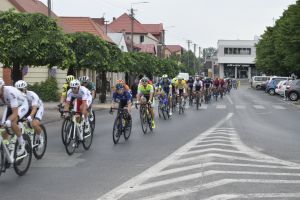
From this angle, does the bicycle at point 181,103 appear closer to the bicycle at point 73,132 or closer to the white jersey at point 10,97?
the bicycle at point 73,132

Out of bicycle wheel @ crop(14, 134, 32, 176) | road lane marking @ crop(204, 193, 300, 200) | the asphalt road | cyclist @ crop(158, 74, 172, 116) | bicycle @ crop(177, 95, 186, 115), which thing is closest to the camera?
road lane marking @ crop(204, 193, 300, 200)

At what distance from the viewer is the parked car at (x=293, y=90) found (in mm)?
43750

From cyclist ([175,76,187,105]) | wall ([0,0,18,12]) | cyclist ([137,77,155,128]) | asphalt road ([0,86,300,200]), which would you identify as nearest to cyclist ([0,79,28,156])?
asphalt road ([0,86,300,200])

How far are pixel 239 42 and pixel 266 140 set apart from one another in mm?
122812

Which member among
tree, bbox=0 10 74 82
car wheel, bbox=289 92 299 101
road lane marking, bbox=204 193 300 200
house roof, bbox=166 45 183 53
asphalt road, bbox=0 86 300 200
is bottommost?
car wheel, bbox=289 92 299 101

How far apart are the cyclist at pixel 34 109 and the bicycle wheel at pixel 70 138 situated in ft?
2.52

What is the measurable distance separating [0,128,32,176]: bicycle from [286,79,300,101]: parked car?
36077mm

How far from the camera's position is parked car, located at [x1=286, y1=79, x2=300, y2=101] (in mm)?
43750

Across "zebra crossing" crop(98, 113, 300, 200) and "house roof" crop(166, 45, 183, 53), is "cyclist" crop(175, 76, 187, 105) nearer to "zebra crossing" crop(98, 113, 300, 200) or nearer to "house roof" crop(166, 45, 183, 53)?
"zebra crossing" crop(98, 113, 300, 200)

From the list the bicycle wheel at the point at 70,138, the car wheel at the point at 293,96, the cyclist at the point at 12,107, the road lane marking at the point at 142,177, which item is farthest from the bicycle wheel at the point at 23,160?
the car wheel at the point at 293,96

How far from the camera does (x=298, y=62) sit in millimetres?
46812

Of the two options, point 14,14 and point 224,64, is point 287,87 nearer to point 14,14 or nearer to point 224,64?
point 14,14

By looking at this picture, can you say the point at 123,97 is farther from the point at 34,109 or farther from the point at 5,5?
the point at 5,5

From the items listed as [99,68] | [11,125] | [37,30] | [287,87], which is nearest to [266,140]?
[11,125]
